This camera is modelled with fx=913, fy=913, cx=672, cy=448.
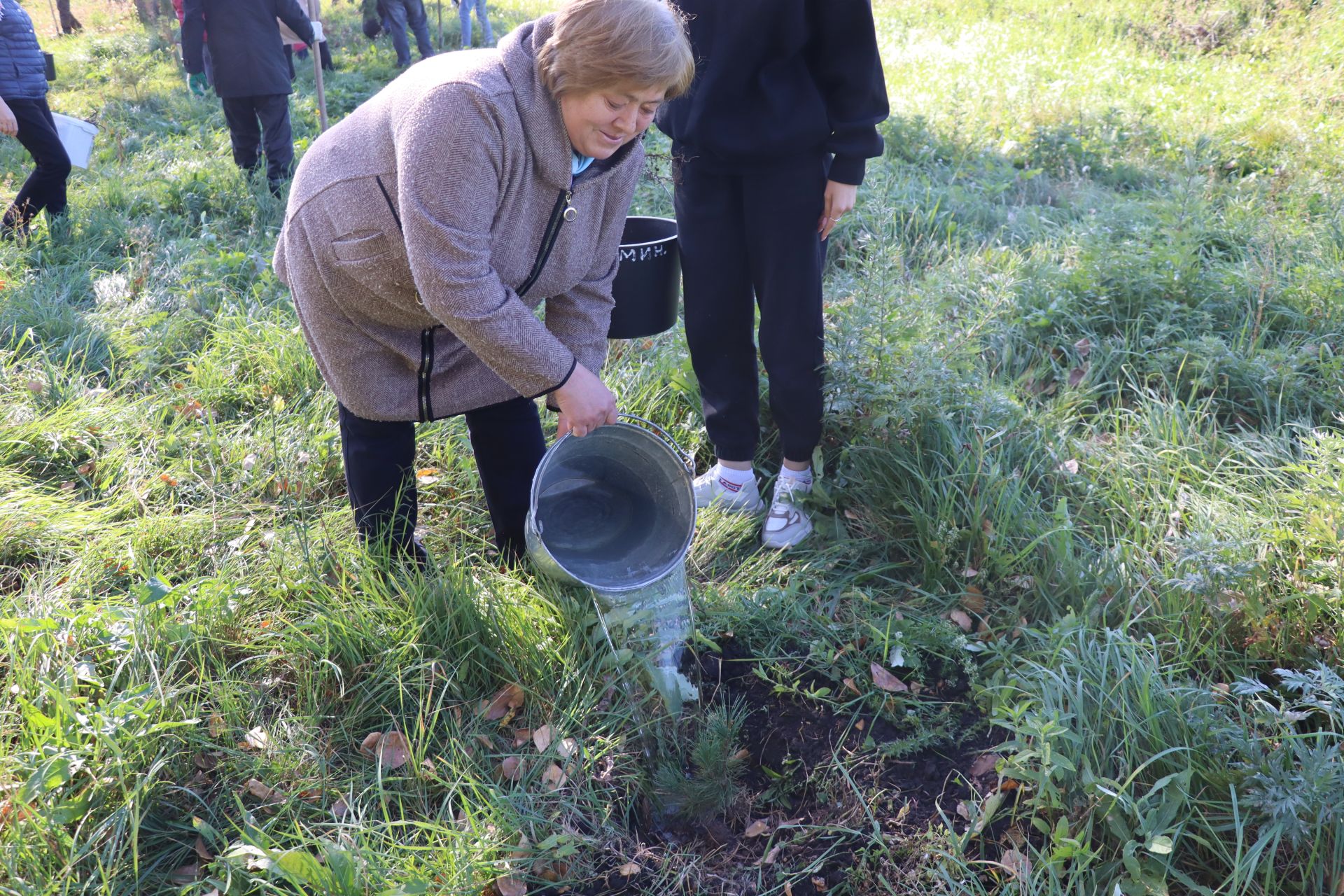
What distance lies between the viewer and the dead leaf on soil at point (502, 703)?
7.38 ft

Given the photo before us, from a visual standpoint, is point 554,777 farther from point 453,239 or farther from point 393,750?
point 453,239

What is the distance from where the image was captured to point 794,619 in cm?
261

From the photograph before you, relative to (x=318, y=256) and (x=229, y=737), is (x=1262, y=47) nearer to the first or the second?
(x=318, y=256)

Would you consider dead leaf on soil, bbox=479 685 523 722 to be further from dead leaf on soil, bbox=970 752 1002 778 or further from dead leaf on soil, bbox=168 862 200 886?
dead leaf on soil, bbox=970 752 1002 778

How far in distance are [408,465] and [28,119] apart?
14.6 feet

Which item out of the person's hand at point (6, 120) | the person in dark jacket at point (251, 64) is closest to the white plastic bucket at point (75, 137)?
the person's hand at point (6, 120)

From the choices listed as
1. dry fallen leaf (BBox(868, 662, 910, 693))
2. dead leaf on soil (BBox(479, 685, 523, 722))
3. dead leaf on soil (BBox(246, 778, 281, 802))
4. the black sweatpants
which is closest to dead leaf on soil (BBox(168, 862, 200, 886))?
dead leaf on soil (BBox(246, 778, 281, 802))

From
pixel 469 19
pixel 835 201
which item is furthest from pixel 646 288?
pixel 469 19

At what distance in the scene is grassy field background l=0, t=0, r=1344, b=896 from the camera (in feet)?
6.12

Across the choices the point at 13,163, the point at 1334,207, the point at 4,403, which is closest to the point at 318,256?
the point at 4,403

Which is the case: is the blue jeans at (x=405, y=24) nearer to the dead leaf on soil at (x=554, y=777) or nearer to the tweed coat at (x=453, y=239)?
the tweed coat at (x=453, y=239)

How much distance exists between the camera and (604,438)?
2.47 meters

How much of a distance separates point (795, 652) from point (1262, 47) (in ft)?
26.5

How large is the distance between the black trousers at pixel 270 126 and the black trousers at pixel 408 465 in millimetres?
4301
